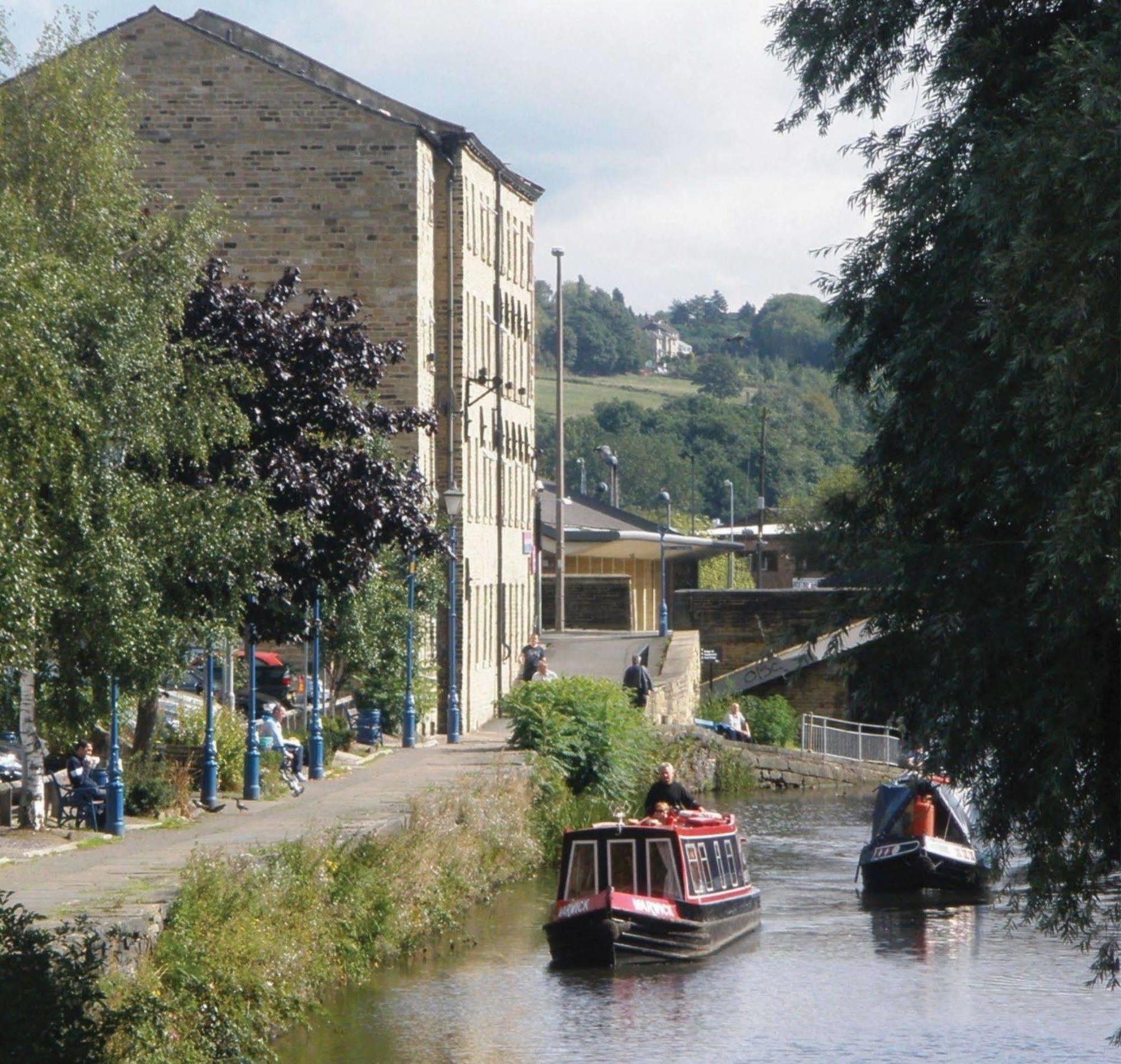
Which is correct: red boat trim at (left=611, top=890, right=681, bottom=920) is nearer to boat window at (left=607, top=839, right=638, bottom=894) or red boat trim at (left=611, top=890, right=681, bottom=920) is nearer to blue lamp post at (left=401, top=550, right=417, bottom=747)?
boat window at (left=607, top=839, right=638, bottom=894)

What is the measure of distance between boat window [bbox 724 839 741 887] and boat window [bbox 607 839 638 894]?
2200 millimetres

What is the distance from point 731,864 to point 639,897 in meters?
2.62

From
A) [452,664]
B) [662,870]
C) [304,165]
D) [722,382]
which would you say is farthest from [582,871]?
[722,382]

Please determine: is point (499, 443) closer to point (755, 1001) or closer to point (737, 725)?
point (737, 725)

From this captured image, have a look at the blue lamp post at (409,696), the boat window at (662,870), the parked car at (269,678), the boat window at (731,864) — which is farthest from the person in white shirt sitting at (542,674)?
the boat window at (662,870)

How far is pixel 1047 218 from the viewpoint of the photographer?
10.8 metres

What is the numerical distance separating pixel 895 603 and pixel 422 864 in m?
13.1

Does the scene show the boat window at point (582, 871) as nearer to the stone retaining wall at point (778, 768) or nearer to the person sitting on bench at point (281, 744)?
the person sitting on bench at point (281, 744)

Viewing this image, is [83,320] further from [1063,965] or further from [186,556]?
[1063,965]

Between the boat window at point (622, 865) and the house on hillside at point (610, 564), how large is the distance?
3604 centimetres

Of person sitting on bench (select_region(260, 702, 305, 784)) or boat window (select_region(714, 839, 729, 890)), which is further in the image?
person sitting on bench (select_region(260, 702, 305, 784))

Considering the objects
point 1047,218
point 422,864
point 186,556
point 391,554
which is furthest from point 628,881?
point 1047,218

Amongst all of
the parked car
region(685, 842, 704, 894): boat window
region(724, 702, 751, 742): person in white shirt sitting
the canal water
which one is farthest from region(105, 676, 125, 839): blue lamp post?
region(724, 702, 751, 742): person in white shirt sitting

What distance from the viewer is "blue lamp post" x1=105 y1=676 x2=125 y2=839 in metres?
21.9
